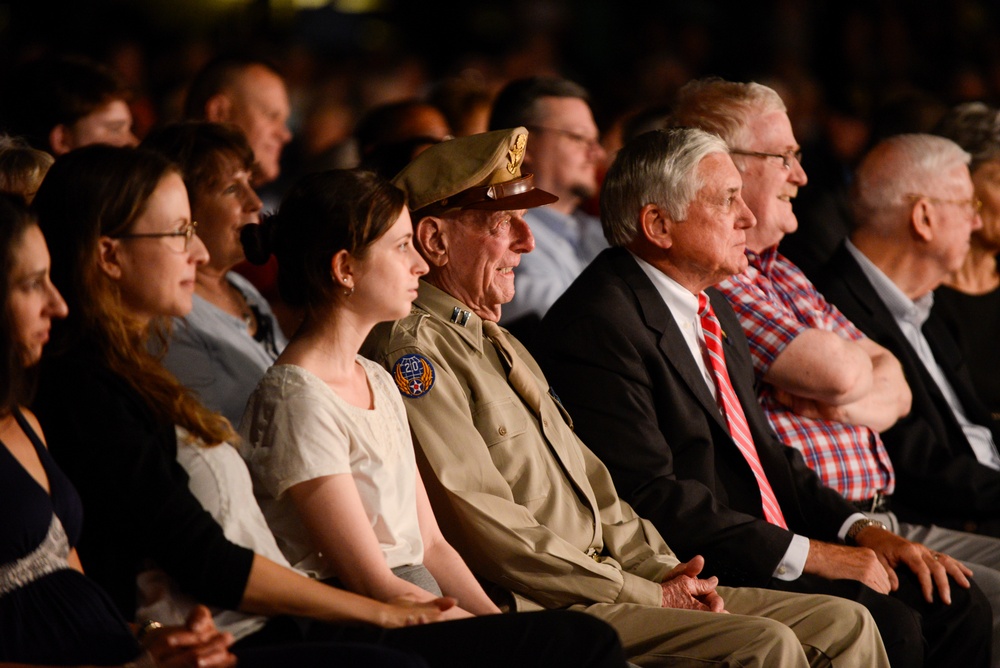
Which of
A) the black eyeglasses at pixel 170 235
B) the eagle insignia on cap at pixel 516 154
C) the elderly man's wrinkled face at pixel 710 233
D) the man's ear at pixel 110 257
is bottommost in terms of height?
the elderly man's wrinkled face at pixel 710 233

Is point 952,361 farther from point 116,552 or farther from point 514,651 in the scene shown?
point 116,552

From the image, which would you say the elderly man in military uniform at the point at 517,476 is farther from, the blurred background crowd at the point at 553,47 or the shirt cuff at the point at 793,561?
the blurred background crowd at the point at 553,47

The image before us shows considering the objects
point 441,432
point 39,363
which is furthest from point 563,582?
point 39,363

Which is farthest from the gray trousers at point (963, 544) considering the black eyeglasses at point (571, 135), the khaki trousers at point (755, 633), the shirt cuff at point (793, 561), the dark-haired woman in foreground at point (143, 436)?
the black eyeglasses at point (571, 135)

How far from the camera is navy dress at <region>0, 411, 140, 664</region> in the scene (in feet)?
6.55

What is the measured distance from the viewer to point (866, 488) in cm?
364

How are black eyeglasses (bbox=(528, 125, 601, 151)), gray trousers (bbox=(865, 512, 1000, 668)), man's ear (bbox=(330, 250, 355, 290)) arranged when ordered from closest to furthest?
man's ear (bbox=(330, 250, 355, 290)), gray trousers (bbox=(865, 512, 1000, 668)), black eyeglasses (bbox=(528, 125, 601, 151))

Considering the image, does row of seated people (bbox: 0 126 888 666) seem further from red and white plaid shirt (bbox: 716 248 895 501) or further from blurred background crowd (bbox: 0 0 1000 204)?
blurred background crowd (bbox: 0 0 1000 204)

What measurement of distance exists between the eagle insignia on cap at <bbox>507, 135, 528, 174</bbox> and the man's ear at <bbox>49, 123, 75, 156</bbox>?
1.46 metres

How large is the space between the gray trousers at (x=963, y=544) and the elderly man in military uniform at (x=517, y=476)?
0.79m

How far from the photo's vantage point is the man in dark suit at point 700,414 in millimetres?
3014

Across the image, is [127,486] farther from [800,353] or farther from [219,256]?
[800,353]

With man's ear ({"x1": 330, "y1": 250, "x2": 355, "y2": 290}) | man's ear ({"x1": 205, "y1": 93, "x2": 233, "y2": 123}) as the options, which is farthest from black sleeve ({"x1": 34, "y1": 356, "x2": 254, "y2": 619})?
man's ear ({"x1": 205, "y1": 93, "x2": 233, "y2": 123})

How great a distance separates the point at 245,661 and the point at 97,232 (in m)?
0.77
